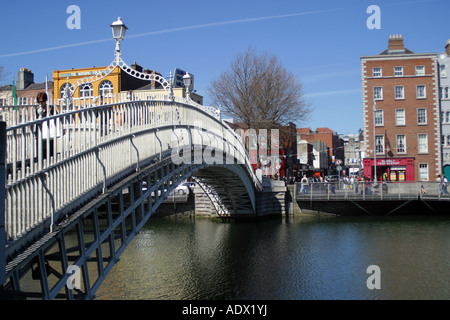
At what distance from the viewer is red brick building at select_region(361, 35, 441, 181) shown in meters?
35.1

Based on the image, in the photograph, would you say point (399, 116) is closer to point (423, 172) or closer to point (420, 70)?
point (420, 70)

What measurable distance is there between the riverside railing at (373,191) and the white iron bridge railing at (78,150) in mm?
15595

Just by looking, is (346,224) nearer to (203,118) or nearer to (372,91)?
(203,118)

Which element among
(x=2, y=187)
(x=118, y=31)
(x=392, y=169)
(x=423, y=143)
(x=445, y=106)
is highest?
(x=445, y=106)

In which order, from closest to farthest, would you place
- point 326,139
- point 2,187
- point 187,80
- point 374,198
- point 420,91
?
1. point 2,187
2. point 187,80
3. point 374,198
4. point 420,91
5. point 326,139

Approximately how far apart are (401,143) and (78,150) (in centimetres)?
3328

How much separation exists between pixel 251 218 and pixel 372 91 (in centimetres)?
1644

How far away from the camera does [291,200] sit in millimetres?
28609

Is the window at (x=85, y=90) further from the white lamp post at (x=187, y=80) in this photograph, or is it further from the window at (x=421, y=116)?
the window at (x=421, y=116)

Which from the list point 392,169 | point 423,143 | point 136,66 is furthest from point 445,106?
point 136,66

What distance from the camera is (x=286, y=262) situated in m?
15.5

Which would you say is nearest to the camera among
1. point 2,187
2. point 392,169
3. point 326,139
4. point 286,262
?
point 2,187

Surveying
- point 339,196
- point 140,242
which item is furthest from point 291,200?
point 140,242

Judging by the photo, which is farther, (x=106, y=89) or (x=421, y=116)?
(x=421, y=116)
